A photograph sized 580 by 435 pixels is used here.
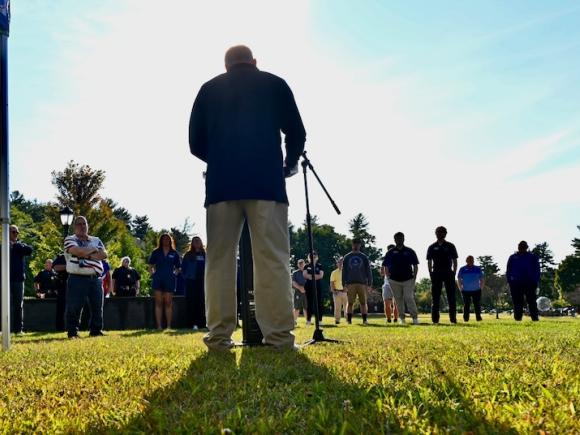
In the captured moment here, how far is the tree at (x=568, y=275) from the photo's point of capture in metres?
79.6

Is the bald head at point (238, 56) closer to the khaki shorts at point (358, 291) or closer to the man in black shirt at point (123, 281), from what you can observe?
the khaki shorts at point (358, 291)

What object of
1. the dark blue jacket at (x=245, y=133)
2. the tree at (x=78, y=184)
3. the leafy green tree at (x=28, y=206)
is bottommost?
the dark blue jacket at (x=245, y=133)

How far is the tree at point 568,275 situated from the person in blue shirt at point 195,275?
2996 inches

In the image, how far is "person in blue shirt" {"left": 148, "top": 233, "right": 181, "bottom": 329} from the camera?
12.2m

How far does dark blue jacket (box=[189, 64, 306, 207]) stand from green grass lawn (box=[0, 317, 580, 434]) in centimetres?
131

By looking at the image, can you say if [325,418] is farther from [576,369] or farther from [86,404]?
[576,369]

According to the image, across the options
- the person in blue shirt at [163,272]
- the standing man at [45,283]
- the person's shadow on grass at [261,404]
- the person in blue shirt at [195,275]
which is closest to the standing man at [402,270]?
the person in blue shirt at [195,275]

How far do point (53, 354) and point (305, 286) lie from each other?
38.0ft

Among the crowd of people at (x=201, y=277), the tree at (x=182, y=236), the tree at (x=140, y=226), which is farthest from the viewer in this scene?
the tree at (x=140, y=226)

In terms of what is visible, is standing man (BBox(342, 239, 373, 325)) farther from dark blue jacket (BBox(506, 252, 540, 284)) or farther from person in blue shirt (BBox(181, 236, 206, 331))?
person in blue shirt (BBox(181, 236, 206, 331))

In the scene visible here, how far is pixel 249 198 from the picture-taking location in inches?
177

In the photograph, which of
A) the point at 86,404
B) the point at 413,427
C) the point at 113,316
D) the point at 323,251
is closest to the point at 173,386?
the point at 86,404

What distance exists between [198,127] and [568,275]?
86.9m

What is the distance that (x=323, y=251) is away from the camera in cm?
8588
